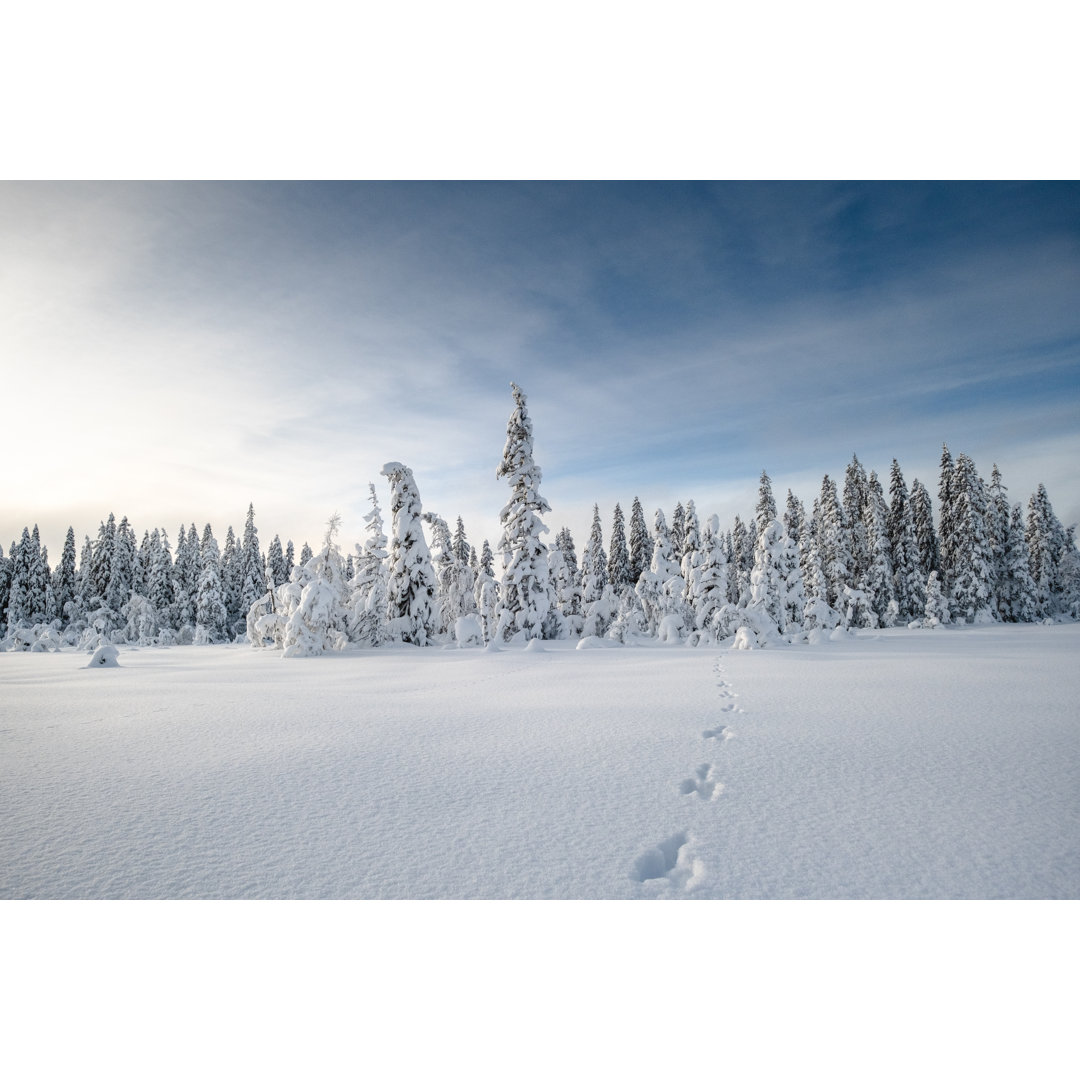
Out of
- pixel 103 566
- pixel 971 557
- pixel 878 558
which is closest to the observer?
pixel 971 557

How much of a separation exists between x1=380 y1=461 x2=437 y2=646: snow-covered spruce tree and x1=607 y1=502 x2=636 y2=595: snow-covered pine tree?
124 feet

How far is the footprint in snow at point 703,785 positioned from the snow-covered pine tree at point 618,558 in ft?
175

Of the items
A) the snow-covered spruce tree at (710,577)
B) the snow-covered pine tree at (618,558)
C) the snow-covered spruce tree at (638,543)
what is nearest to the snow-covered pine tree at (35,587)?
the snow-covered spruce tree at (710,577)

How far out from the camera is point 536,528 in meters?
22.0

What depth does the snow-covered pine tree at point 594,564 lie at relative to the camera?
52.3 metres

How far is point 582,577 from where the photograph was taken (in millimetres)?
54156

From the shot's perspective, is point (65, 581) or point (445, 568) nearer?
point (445, 568)

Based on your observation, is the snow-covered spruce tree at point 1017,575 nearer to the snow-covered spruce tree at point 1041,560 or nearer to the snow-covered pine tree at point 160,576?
the snow-covered spruce tree at point 1041,560

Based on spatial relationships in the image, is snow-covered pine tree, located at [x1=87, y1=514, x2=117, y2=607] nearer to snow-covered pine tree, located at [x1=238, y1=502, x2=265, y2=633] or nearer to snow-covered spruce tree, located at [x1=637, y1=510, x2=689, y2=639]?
snow-covered pine tree, located at [x1=238, y1=502, x2=265, y2=633]

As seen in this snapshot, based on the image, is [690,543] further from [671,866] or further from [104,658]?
[671,866]

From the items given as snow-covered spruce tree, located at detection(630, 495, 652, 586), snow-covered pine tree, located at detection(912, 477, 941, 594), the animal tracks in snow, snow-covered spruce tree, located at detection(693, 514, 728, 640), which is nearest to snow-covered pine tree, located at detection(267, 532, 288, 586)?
snow-covered spruce tree, located at detection(630, 495, 652, 586)

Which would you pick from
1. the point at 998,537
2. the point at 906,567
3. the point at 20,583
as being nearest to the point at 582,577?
the point at 906,567

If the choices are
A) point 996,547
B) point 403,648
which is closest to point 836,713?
point 403,648

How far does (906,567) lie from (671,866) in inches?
1762
